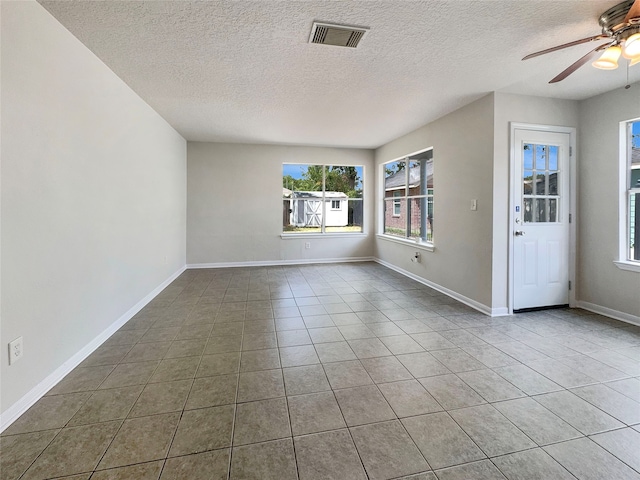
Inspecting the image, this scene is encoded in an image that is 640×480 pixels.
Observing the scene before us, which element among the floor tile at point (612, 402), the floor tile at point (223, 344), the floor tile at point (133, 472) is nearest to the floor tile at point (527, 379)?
the floor tile at point (612, 402)

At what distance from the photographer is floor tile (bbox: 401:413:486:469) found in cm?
148

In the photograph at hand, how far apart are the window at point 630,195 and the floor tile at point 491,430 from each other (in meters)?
2.79

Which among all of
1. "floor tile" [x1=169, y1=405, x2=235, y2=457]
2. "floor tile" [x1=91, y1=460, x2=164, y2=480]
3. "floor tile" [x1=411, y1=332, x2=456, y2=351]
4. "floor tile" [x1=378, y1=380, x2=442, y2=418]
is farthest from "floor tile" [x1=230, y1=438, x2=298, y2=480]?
"floor tile" [x1=411, y1=332, x2=456, y2=351]

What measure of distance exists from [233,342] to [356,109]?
3172mm

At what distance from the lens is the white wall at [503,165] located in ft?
11.1

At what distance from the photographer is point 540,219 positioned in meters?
Answer: 3.62

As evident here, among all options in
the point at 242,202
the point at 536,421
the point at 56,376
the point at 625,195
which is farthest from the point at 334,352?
the point at 242,202

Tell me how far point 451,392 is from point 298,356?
116cm

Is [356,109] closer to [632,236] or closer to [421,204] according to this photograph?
[421,204]

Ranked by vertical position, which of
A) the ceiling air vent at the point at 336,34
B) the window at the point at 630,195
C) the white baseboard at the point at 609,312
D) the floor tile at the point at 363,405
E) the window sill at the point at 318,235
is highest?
the ceiling air vent at the point at 336,34

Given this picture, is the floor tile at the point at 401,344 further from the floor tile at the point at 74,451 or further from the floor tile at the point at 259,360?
the floor tile at the point at 74,451

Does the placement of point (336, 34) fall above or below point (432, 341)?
above

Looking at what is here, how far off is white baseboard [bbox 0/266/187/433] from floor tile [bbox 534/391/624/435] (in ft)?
10.2

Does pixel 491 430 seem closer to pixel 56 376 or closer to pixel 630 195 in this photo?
pixel 56 376
